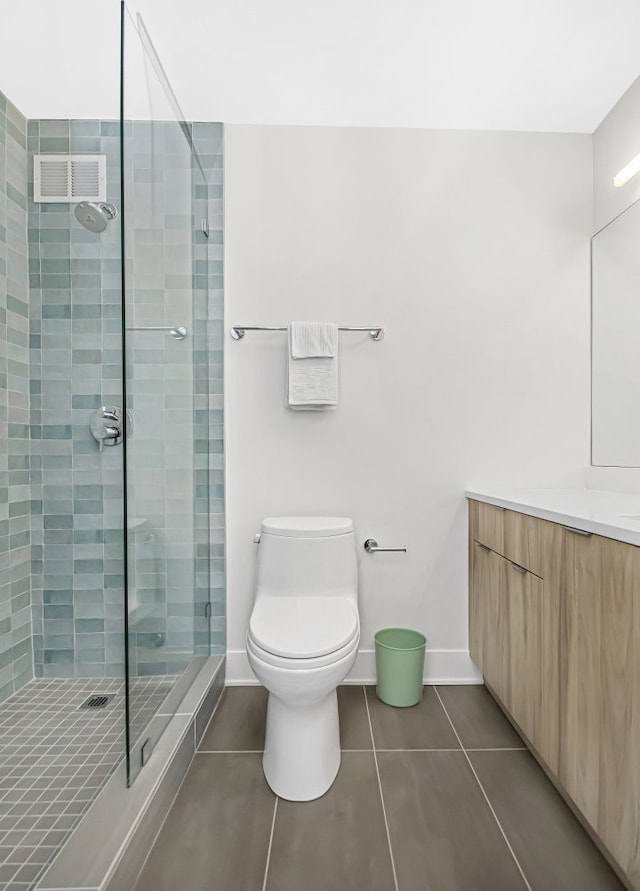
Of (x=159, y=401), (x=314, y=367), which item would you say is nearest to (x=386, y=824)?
(x=159, y=401)

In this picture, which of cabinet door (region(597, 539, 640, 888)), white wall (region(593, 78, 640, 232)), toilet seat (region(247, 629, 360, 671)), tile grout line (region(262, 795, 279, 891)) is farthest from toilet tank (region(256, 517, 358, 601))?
white wall (region(593, 78, 640, 232))

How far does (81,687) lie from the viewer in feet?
5.59

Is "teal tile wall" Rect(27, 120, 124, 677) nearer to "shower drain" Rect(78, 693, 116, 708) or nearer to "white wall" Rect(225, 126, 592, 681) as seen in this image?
"shower drain" Rect(78, 693, 116, 708)

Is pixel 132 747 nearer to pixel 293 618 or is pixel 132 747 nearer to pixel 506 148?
pixel 293 618

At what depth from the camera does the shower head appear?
161 cm

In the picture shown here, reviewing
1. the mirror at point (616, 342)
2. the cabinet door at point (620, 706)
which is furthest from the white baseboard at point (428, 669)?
the mirror at point (616, 342)

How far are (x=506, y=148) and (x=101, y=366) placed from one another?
188cm

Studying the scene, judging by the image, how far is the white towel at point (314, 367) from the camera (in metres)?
1.76

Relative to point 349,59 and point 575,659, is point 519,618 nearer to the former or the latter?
point 575,659

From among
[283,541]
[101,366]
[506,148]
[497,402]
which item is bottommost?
[283,541]

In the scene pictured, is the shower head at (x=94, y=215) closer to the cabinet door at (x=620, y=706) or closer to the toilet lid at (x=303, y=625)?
the toilet lid at (x=303, y=625)

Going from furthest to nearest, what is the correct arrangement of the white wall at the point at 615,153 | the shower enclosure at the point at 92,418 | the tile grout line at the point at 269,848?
the white wall at the point at 615,153 → the shower enclosure at the point at 92,418 → the tile grout line at the point at 269,848

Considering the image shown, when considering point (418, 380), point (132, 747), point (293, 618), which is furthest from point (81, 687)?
point (418, 380)

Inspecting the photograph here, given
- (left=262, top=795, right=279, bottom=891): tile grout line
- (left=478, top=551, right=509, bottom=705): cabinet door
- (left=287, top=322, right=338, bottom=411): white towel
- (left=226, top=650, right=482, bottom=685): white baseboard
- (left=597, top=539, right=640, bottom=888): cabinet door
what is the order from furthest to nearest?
(left=226, top=650, right=482, bottom=685): white baseboard < (left=287, top=322, right=338, bottom=411): white towel < (left=478, top=551, right=509, bottom=705): cabinet door < (left=262, top=795, right=279, bottom=891): tile grout line < (left=597, top=539, right=640, bottom=888): cabinet door
